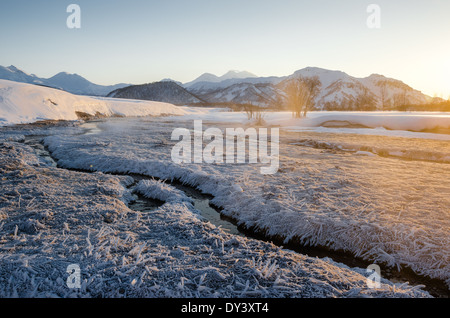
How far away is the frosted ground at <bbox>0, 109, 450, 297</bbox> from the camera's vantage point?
15.5 feet

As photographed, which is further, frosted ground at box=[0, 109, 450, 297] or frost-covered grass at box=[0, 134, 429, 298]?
frosted ground at box=[0, 109, 450, 297]

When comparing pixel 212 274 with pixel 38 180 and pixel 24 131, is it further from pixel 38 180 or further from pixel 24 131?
pixel 24 131

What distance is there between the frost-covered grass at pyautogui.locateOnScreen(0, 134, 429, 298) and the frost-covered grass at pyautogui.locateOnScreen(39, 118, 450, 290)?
5.26 feet

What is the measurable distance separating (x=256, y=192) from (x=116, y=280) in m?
6.98

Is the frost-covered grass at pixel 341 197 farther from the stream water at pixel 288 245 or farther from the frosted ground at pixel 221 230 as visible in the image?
the stream water at pixel 288 245

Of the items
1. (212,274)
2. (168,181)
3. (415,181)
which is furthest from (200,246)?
(415,181)

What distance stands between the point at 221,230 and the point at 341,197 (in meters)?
5.33

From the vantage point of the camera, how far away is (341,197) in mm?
9922

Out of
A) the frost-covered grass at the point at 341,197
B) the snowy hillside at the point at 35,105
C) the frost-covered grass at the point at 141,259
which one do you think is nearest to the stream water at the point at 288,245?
the frost-covered grass at the point at 341,197

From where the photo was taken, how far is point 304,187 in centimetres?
1115

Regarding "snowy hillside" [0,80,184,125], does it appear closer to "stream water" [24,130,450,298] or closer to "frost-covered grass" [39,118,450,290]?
"frost-covered grass" [39,118,450,290]

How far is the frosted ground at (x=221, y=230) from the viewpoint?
4738 mm

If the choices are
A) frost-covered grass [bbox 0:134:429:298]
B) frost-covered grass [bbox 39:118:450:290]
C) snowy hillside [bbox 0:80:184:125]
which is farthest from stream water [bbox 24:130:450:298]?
snowy hillside [bbox 0:80:184:125]

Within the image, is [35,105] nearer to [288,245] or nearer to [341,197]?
[288,245]
